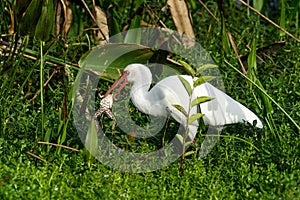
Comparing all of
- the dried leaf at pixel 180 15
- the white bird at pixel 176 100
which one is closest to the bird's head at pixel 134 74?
the white bird at pixel 176 100

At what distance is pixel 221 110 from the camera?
3.99 metres

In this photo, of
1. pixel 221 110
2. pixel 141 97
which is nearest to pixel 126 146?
pixel 141 97

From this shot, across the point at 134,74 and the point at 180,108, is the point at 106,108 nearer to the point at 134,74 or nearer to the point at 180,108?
the point at 134,74

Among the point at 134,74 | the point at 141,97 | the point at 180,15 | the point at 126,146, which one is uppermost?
the point at 180,15

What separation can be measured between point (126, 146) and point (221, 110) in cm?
55

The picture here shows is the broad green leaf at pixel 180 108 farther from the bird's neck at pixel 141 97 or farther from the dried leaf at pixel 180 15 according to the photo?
the dried leaf at pixel 180 15

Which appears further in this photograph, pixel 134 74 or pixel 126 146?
pixel 134 74

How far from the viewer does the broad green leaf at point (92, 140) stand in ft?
11.1

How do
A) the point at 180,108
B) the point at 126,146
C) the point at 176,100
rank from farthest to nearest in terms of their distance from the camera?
1. the point at 176,100
2. the point at 126,146
3. the point at 180,108

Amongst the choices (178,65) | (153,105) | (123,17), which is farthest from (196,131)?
(123,17)

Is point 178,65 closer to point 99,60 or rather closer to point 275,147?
point 99,60

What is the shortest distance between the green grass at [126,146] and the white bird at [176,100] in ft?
0.32

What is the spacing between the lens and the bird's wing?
399 centimetres

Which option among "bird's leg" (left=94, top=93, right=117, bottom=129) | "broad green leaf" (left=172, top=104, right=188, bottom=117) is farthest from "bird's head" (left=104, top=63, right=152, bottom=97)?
"broad green leaf" (left=172, top=104, right=188, bottom=117)
